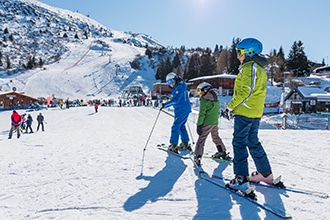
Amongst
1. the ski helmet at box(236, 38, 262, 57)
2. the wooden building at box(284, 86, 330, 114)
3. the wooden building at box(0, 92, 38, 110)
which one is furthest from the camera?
the wooden building at box(0, 92, 38, 110)

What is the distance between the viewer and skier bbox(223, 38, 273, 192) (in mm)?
3088

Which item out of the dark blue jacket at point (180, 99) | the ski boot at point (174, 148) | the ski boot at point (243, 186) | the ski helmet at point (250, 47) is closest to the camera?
the ski boot at point (243, 186)

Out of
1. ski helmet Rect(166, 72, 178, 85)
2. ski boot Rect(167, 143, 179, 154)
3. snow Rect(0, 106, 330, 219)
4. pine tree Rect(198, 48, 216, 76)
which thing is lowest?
Result: snow Rect(0, 106, 330, 219)

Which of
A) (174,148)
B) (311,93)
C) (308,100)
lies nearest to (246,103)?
(174,148)

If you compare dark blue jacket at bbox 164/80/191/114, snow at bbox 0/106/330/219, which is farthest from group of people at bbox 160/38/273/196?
dark blue jacket at bbox 164/80/191/114

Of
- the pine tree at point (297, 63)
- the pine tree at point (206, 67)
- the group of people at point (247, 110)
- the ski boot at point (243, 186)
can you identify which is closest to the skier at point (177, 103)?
the group of people at point (247, 110)

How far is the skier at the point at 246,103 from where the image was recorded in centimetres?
309

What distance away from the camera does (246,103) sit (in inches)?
124

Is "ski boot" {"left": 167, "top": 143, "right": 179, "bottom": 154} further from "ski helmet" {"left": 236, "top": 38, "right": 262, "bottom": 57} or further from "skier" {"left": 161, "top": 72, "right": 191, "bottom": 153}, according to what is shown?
"ski helmet" {"left": 236, "top": 38, "right": 262, "bottom": 57}

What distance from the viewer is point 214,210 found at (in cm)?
276

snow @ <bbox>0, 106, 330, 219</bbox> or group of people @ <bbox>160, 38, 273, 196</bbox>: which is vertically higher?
group of people @ <bbox>160, 38, 273, 196</bbox>

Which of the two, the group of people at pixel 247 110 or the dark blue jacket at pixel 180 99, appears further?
the dark blue jacket at pixel 180 99

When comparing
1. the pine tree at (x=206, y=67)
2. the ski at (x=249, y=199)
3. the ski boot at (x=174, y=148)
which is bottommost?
the ski at (x=249, y=199)

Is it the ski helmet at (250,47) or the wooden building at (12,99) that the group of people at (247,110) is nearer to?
the ski helmet at (250,47)
